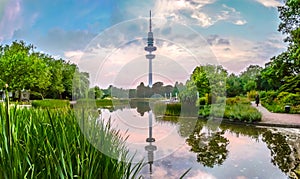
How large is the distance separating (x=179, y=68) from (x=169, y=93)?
403 mm

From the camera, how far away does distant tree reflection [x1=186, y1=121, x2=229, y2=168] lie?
473cm

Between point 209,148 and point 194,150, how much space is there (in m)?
0.39

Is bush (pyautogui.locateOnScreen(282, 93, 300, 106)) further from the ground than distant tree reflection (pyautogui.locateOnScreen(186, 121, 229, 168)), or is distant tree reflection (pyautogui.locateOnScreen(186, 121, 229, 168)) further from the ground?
bush (pyautogui.locateOnScreen(282, 93, 300, 106))

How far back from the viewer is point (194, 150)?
5.52 meters

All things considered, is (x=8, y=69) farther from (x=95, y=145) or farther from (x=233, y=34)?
(x=95, y=145)

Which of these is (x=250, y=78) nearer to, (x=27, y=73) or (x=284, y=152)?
(x=27, y=73)

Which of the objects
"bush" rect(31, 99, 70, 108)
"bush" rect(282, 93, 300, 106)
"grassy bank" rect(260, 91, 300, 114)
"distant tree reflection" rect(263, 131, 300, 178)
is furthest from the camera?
"bush" rect(282, 93, 300, 106)

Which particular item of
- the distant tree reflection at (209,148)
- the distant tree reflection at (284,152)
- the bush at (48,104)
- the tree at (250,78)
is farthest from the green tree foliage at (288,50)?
the tree at (250,78)

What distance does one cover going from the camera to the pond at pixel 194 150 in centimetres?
334

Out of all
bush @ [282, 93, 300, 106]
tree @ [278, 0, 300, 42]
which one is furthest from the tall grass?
bush @ [282, 93, 300, 106]

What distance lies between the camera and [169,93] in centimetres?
355

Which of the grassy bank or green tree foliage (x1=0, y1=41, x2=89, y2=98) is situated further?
green tree foliage (x1=0, y1=41, x2=89, y2=98)

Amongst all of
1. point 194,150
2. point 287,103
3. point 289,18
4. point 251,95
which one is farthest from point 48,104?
point 251,95

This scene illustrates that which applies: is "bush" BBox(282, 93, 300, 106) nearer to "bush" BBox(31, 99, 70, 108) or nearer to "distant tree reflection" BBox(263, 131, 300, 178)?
"distant tree reflection" BBox(263, 131, 300, 178)
